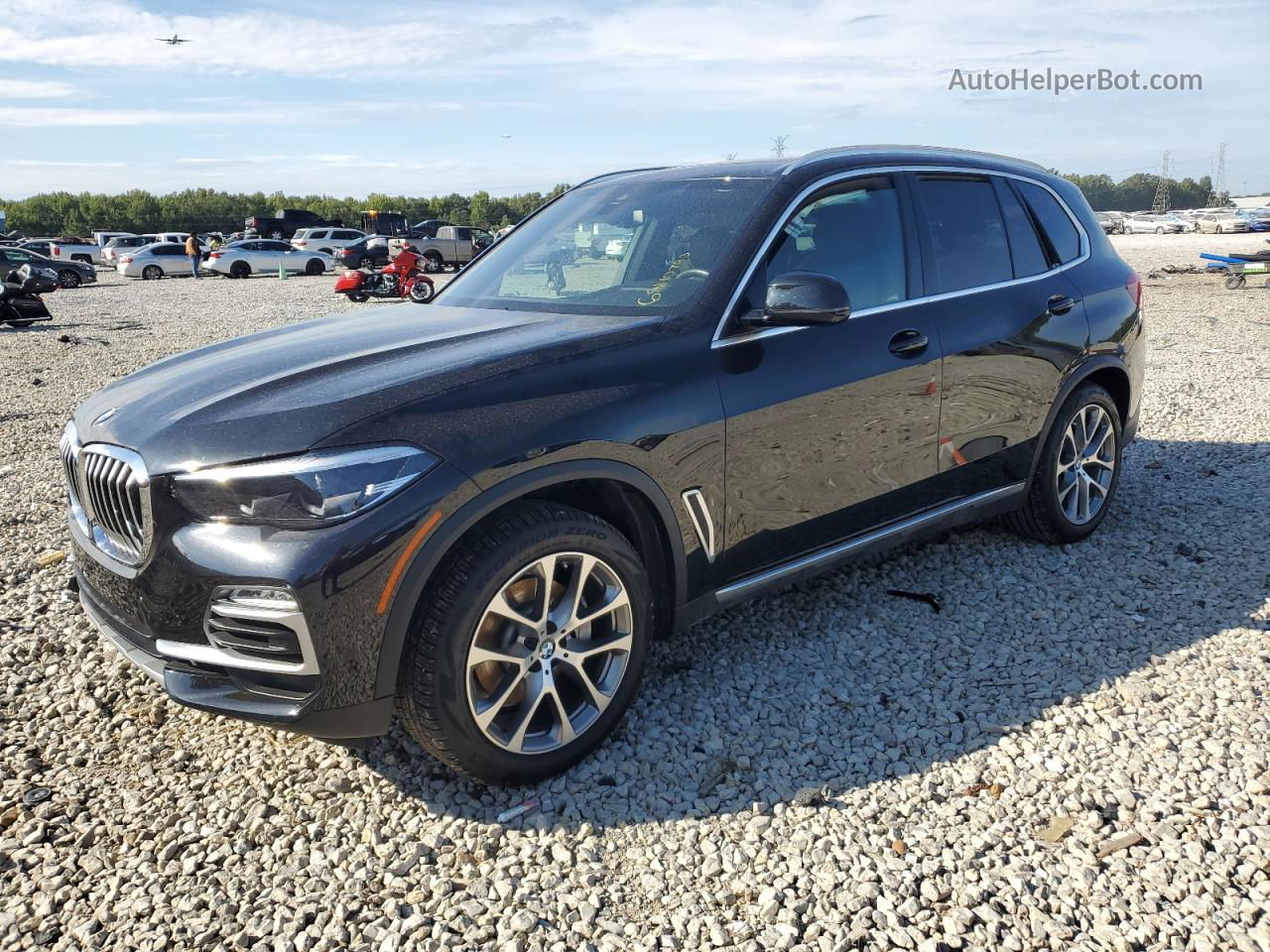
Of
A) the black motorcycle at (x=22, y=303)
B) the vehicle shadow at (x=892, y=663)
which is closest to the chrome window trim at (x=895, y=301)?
the vehicle shadow at (x=892, y=663)

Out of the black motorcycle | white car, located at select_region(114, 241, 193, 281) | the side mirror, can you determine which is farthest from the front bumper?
white car, located at select_region(114, 241, 193, 281)

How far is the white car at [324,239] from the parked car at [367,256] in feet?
9.78

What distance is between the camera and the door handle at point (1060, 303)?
183 inches

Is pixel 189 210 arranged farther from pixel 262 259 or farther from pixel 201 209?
pixel 262 259

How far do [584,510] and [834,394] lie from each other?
3.60 ft

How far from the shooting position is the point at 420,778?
3186mm

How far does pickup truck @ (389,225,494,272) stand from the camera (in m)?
35.1

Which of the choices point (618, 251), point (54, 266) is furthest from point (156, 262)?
point (618, 251)

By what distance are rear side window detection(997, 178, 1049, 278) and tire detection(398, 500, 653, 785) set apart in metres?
2.68

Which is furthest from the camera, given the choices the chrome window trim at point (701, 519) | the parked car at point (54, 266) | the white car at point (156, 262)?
the white car at point (156, 262)

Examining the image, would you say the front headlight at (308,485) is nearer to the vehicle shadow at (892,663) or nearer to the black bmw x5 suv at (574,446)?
the black bmw x5 suv at (574,446)

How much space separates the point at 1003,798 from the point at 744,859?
864 mm

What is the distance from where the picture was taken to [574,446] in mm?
2939

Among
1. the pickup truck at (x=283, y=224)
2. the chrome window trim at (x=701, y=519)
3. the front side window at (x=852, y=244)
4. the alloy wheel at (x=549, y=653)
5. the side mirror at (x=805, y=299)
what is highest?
the pickup truck at (x=283, y=224)
